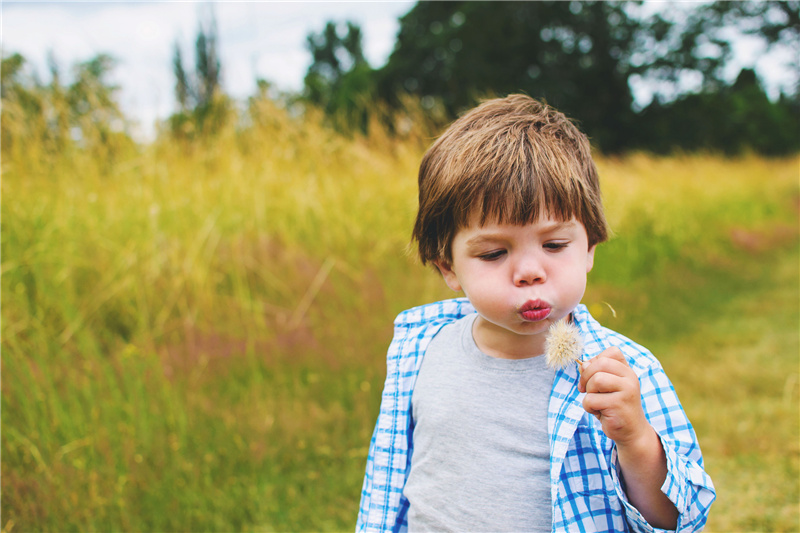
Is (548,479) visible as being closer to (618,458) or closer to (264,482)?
(618,458)

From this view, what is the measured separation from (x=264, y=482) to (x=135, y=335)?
1.20 meters

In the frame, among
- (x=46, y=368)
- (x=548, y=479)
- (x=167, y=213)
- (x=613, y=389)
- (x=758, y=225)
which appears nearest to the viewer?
(x=613, y=389)

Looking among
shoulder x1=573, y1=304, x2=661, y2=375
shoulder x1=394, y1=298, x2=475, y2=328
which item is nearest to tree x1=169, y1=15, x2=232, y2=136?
shoulder x1=394, y1=298, x2=475, y2=328

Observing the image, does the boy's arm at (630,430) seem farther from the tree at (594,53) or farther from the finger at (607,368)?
the tree at (594,53)

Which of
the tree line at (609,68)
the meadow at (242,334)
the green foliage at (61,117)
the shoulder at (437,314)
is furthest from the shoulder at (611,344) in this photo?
the tree line at (609,68)

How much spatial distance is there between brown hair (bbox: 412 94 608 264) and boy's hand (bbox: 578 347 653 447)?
322 mm

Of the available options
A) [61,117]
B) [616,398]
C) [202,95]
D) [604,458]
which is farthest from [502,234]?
[202,95]

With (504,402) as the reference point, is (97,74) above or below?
above

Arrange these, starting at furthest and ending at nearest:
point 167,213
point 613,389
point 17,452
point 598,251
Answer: point 598,251
point 167,213
point 17,452
point 613,389

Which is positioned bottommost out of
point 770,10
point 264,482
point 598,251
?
point 264,482

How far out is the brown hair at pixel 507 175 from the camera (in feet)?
3.89

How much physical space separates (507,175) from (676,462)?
635 mm

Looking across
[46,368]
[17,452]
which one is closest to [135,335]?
[46,368]

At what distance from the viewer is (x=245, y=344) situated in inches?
120
